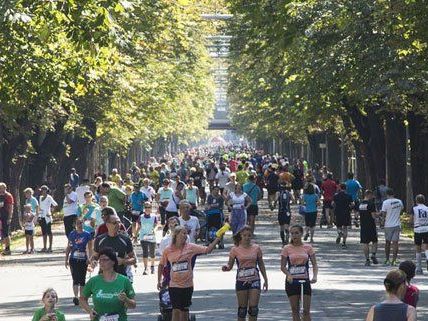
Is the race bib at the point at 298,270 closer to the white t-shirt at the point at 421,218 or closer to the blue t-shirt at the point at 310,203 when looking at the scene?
the white t-shirt at the point at 421,218

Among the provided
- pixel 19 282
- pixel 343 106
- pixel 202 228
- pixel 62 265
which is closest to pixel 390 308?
pixel 19 282

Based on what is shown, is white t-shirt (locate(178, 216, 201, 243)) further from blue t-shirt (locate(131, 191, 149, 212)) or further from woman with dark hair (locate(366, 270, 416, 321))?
blue t-shirt (locate(131, 191, 149, 212))

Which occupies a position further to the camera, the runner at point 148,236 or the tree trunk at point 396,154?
the tree trunk at point 396,154

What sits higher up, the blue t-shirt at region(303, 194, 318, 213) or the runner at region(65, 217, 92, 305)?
the blue t-shirt at region(303, 194, 318, 213)

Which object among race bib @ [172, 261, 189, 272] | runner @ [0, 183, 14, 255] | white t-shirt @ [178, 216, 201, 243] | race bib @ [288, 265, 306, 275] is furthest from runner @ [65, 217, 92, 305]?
runner @ [0, 183, 14, 255]

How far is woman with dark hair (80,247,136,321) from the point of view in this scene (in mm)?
13703

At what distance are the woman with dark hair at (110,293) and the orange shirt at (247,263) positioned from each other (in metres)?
4.66

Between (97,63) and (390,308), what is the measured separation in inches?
614

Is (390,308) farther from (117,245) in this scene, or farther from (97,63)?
(97,63)

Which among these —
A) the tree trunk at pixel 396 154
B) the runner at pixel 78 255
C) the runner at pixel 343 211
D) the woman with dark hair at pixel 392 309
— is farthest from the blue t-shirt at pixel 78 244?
the tree trunk at pixel 396 154

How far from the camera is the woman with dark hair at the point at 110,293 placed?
45.0 feet

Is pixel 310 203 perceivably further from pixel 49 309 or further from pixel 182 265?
pixel 49 309

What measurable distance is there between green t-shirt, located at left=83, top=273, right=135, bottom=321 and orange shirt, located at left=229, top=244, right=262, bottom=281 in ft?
15.3

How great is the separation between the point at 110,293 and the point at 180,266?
407 cm
